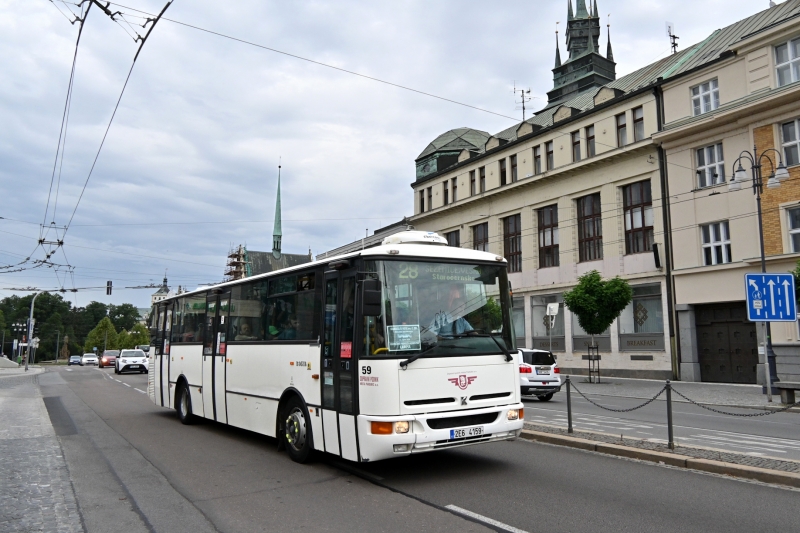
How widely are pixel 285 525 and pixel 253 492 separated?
4.73ft

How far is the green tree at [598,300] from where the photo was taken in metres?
27.7

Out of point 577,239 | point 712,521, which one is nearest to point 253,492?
point 712,521

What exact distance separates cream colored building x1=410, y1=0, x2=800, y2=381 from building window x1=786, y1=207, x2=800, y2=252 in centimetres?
24

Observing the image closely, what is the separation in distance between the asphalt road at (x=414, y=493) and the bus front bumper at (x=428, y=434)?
1.50 feet

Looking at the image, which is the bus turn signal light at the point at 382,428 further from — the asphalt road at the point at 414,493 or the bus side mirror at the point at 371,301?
the bus side mirror at the point at 371,301

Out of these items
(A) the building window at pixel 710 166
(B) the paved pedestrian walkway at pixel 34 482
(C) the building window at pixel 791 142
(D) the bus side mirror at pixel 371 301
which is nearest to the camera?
(B) the paved pedestrian walkway at pixel 34 482

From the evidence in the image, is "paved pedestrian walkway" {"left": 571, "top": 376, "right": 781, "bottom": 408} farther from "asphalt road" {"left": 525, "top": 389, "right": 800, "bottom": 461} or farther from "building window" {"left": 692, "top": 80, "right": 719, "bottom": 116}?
"building window" {"left": 692, "top": 80, "right": 719, "bottom": 116}

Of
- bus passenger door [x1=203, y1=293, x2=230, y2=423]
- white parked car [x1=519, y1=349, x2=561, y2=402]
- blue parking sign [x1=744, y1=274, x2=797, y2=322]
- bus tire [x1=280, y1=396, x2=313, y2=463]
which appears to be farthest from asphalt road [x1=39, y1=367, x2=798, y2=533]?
blue parking sign [x1=744, y1=274, x2=797, y2=322]

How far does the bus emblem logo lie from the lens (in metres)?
7.51

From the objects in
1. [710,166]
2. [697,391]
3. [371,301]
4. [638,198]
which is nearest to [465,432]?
[371,301]

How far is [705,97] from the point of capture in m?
29.3

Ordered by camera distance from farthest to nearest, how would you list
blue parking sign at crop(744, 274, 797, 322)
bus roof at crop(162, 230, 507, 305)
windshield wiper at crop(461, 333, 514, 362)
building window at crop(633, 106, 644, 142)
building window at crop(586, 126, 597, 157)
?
building window at crop(586, 126, 597, 157)
building window at crop(633, 106, 644, 142)
blue parking sign at crop(744, 274, 797, 322)
windshield wiper at crop(461, 333, 514, 362)
bus roof at crop(162, 230, 507, 305)

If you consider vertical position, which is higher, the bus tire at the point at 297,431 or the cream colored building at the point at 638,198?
the cream colored building at the point at 638,198

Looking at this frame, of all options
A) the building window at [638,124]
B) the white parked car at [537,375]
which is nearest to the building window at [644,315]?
the building window at [638,124]
